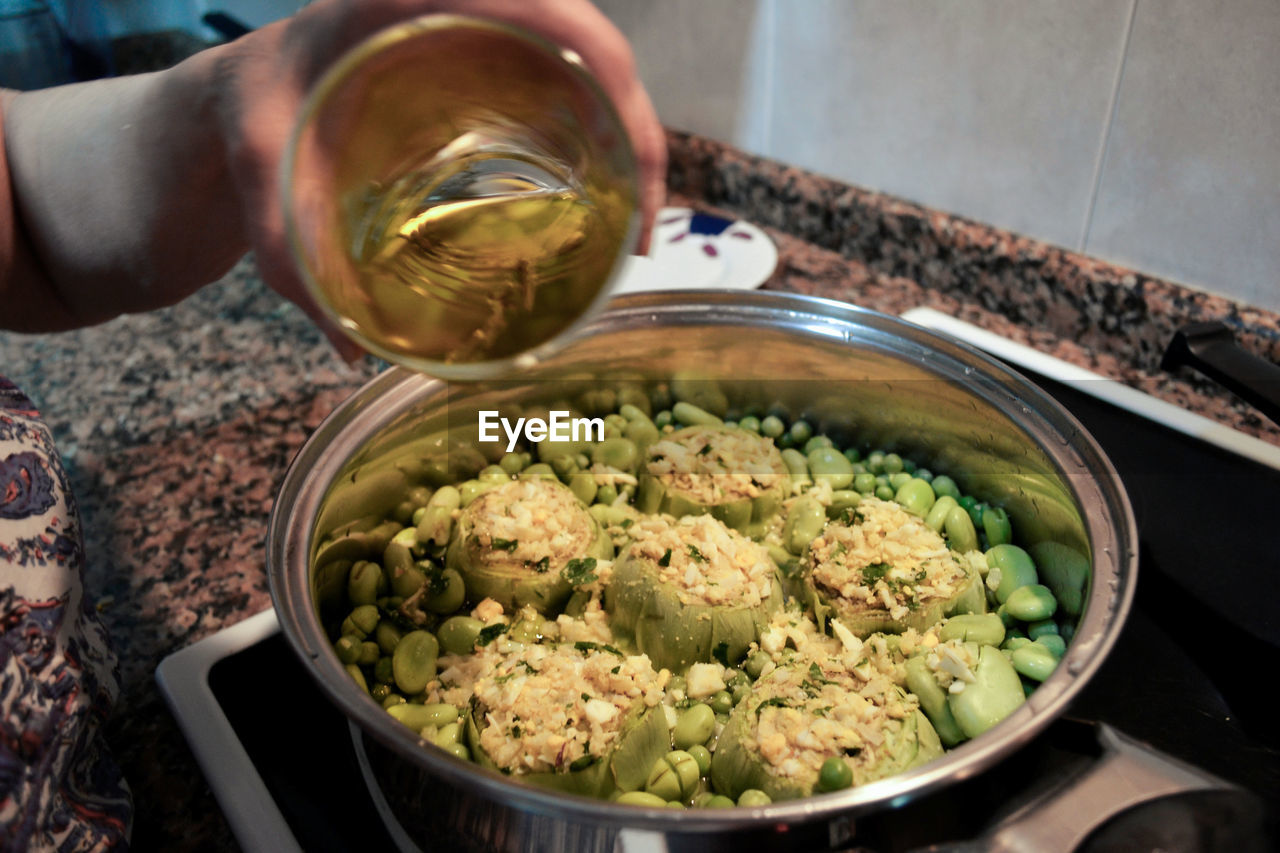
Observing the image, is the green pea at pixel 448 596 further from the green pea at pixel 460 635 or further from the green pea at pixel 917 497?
the green pea at pixel 917 497

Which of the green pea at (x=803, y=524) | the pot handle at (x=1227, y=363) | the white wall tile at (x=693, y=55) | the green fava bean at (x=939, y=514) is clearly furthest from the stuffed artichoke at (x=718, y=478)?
the white wall tile at (x=693, y=55)

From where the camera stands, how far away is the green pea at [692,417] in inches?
41.7

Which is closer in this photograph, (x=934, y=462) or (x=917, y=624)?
(x=917, y=624)

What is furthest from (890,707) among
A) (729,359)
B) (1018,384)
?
(729,359)

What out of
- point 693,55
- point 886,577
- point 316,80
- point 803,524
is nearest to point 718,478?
point 803,524

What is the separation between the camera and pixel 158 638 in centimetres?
88

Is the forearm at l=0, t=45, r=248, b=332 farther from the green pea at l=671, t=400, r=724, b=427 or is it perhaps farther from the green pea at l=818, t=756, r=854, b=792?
the green pea at l=818, t=756, r=854, b=792

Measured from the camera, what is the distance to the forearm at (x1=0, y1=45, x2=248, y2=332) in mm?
695

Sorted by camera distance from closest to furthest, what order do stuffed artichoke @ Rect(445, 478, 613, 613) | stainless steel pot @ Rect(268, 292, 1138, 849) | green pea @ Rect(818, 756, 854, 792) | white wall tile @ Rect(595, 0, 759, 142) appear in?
stainless steel pot @ Rect(268, 292, 1138, 849), green pea @ Rect(818, 756, 854, 792), stuffed artichoke @ Rect(445, 478, 613, 613), white wall tile @ Rect(595, 0, 759, 142)

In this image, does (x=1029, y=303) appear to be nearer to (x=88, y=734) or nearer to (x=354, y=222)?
(x=354, y=222)

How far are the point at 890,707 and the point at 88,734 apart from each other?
0.59m

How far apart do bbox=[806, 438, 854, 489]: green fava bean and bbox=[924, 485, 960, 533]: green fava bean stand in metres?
0.10

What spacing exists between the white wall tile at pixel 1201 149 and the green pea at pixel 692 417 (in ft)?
1.92

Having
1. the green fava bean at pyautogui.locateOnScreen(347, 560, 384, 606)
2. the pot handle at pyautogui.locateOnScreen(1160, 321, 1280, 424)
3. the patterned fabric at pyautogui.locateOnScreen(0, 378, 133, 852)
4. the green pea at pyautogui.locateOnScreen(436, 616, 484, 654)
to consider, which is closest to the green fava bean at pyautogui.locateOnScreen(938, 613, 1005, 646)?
the pot handle at pyautogui.locateOnScreen(1160, 321, 1280, 424)
